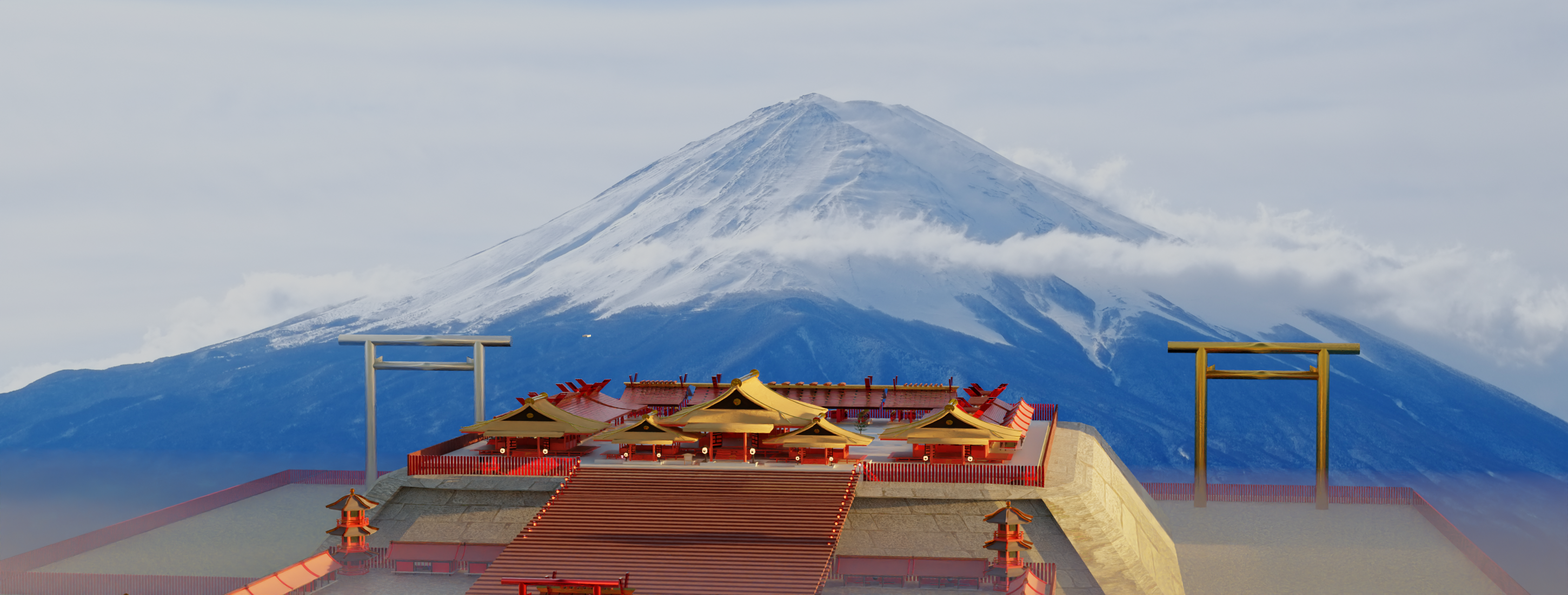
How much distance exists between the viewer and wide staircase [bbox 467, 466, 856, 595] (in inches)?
902

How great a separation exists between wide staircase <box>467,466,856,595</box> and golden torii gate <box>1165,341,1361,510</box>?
11.7 meters

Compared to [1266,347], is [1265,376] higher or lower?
lower

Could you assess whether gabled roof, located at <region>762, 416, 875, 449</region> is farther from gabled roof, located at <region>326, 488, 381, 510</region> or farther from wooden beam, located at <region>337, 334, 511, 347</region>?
wooden beam, located at <region>337, 334, 511, 347</region>

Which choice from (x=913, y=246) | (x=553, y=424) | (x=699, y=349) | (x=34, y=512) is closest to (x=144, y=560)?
(x=553, y=424)

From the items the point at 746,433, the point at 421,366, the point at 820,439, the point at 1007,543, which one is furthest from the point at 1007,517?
the point at 421,366

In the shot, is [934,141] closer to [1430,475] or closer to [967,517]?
[1430,475]

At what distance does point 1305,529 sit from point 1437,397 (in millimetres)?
117772

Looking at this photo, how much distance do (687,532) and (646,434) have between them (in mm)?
4267

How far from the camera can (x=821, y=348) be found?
4815 inches

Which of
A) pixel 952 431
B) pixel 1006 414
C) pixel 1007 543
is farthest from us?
pixel 1006 414

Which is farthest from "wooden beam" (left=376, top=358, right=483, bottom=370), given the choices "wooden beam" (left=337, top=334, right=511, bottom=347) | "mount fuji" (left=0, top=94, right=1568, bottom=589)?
"mount fuji" (left=0, top=94, right=1568, bottom=589)

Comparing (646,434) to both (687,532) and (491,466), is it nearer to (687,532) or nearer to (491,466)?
(491,466)

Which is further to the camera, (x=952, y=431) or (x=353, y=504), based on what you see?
(x=952, y=431)

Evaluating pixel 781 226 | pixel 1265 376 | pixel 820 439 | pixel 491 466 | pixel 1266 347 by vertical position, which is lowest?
pixel 491 466
